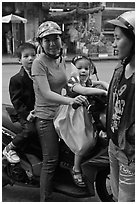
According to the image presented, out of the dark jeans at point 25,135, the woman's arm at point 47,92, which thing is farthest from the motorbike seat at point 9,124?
the woman's arm at point 47,92

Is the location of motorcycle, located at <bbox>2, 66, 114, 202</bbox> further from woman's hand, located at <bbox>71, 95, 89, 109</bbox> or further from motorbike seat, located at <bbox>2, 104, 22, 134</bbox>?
woman's hand, located at <bbox>71, 95, 89, 109</bbox>

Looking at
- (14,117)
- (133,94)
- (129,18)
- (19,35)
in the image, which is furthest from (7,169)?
(19,35)

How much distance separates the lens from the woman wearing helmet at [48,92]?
230 cm

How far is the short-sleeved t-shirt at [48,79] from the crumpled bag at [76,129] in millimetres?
114

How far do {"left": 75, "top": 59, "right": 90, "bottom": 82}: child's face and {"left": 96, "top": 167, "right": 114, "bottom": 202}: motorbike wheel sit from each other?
0.80 m

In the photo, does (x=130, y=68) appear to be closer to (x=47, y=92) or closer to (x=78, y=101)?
(x=78, y=101)

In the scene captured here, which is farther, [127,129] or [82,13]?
[82,13]

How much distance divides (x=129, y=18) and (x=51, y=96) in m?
0.86

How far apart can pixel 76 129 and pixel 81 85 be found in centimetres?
35

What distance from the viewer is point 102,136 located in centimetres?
244

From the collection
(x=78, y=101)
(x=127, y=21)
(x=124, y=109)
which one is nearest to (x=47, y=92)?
(x=78, y=101)

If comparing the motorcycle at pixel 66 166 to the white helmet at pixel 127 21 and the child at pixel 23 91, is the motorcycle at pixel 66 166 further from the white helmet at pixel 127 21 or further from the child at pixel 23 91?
the white helmet at pixel 127 21

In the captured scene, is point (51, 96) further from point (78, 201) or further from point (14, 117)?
point (78, 201)

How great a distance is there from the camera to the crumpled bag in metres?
2.38
